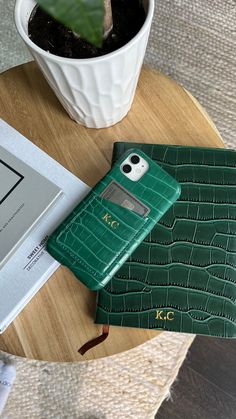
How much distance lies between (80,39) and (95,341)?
14.5 inches

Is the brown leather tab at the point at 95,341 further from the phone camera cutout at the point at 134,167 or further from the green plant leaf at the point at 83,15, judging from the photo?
the green plant leaf at the point at 83,15

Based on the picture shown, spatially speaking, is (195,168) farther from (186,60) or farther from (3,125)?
(186,60)

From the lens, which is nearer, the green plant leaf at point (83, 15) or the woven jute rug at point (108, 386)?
the green plant leaf at point (83, 15)

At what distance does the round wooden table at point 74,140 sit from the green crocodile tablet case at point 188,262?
36mm

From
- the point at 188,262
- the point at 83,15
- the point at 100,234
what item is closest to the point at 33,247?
the point at 100,234

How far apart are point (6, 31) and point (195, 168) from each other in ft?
2.25

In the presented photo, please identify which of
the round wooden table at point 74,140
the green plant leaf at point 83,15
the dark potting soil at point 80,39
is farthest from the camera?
the round wooden table at point 74,140

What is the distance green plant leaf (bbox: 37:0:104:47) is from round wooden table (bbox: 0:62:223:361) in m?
0.28

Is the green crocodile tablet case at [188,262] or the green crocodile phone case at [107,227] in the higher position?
the green crocodile phone case at [107,227]

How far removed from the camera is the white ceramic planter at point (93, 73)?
0.46m

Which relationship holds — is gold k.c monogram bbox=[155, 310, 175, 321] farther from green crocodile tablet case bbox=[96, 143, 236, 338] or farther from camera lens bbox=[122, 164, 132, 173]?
camera lens bbox=[122, 164, 132, 173]

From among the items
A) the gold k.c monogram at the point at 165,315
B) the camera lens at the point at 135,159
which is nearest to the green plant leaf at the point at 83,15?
the camera lens at the point at 135,159

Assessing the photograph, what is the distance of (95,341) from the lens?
1.93 feet

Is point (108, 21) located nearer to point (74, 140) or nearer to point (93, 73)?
point (93, 73)
